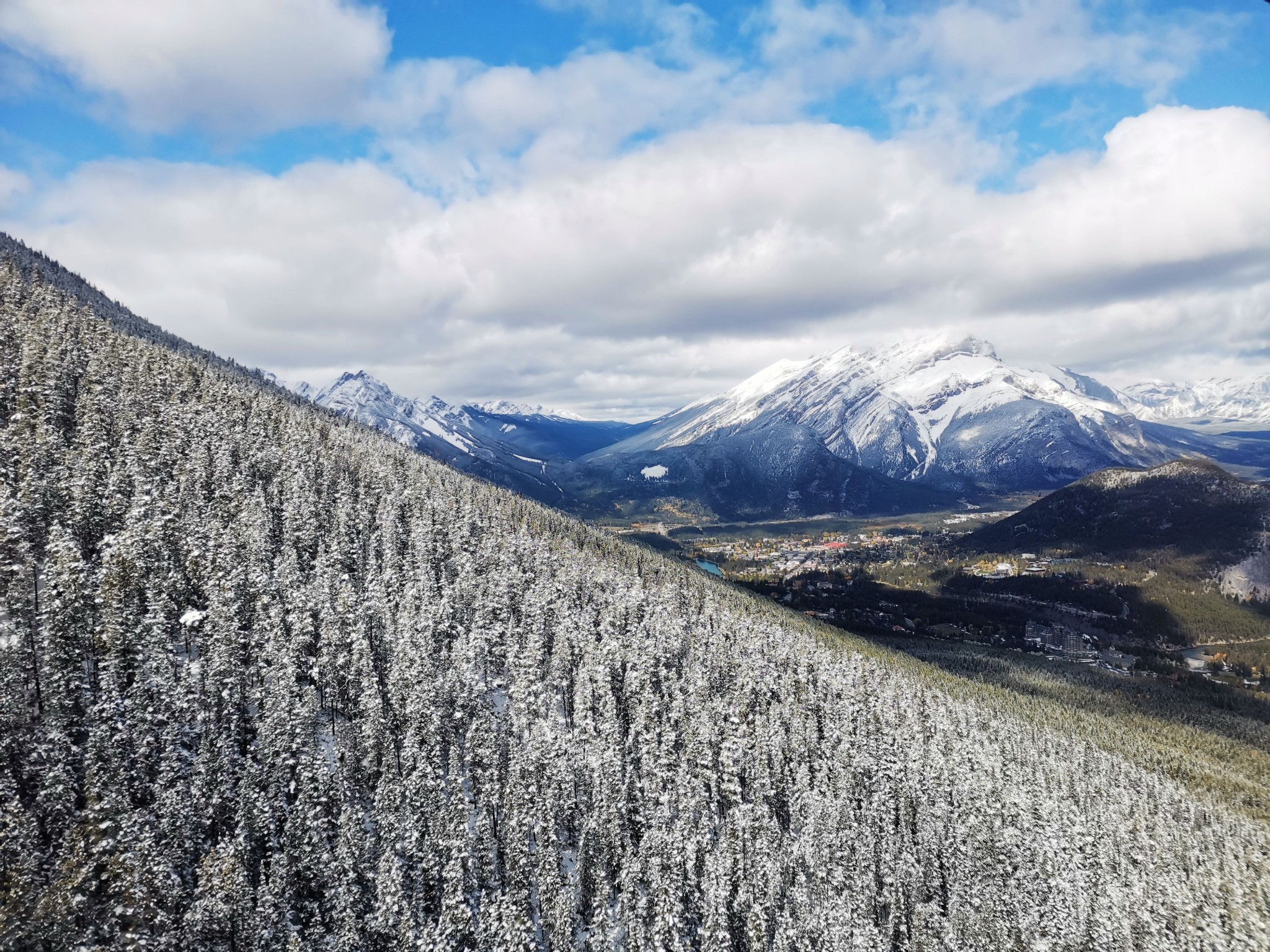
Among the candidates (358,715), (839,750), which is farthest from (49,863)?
(839,750)

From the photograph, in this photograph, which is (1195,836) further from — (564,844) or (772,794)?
(564,844)

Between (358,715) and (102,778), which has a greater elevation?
(102,778)

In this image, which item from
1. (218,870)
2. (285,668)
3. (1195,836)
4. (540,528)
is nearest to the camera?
(218,870)

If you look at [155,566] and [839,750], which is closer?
[155,566]


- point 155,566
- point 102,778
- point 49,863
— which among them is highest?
point 155,566

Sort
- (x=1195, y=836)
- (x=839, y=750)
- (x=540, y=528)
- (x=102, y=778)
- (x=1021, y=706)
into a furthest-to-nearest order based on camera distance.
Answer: (x=540, y=528), (x=1021, y=706), (x=1195, y=836), (x=839, y=750), (x=102, y=778)

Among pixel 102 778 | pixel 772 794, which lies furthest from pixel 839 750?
pixel 102 778

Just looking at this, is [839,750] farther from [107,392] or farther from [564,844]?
[107,392]
